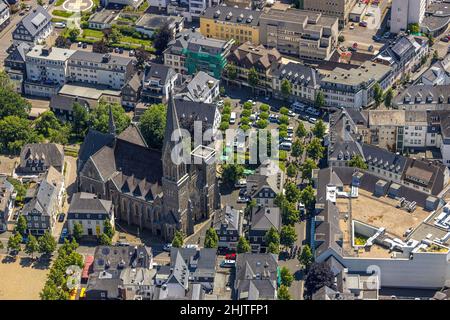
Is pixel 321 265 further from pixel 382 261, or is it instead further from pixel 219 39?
pixel 219 39

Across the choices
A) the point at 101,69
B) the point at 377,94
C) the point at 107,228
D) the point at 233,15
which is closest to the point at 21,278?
the point at 107,228

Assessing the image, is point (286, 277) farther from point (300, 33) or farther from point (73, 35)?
point (73, 35)

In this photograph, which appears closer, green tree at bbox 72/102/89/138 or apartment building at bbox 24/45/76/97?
green tree at bbox 72/102/89/138

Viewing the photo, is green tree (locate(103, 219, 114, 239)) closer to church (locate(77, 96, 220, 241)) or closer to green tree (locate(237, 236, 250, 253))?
church (locate(77, 96, 220, 241))

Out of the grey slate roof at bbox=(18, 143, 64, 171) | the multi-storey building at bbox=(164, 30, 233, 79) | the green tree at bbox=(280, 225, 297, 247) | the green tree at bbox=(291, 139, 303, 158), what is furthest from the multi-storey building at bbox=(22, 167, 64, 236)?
the multi-storey building at bbox=(164, 30, 233, 79)

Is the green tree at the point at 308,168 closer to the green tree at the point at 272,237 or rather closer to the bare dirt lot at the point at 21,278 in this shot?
the green tree at the point at 272,237

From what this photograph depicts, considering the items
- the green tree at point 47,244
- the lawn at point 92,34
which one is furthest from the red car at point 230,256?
the lawn at point 92,34

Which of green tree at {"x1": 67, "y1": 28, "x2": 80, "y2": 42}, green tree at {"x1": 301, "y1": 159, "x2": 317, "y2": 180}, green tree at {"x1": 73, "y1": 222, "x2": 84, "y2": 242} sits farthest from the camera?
green tree at {"x1": 67, "y1": 28, "x2": 80, "y2": 42}
